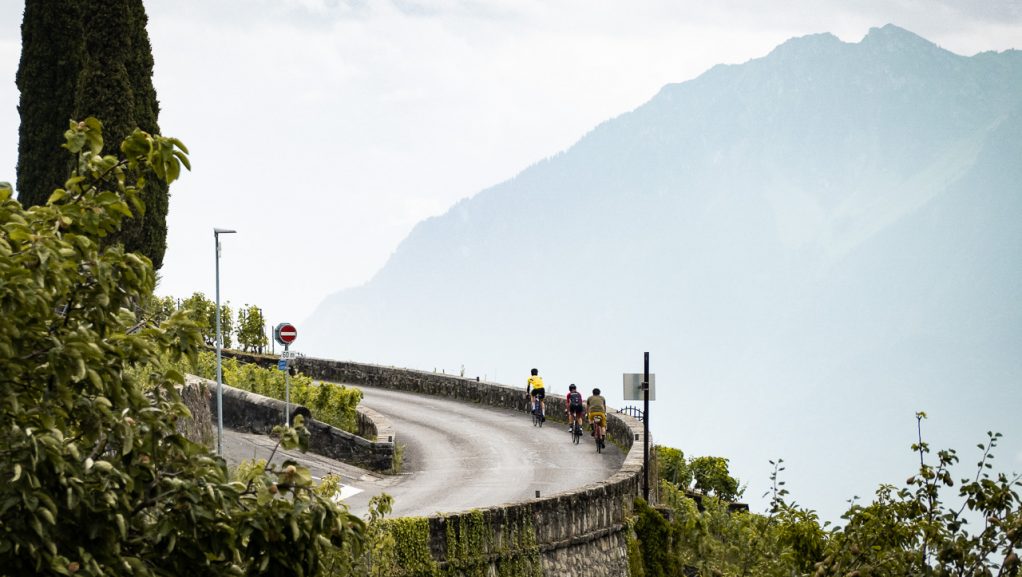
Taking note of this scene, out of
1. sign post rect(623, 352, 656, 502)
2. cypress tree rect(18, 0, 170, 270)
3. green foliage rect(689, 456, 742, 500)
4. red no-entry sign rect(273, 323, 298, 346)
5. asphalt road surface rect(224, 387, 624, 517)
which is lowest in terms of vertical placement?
green foliage rect(689, 456, 742, 500)

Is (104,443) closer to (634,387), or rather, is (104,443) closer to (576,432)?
(634,387)

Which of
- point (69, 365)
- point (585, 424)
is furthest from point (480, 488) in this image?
point (69, 365)

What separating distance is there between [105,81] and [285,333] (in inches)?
323

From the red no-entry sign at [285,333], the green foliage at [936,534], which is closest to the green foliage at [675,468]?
the red no-entry sign at [285,333]

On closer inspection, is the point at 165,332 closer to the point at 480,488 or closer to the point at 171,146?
the point at 171,146

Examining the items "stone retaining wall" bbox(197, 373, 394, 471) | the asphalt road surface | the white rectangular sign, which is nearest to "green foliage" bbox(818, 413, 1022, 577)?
the asphalt road surface

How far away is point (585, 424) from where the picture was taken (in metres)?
29.1

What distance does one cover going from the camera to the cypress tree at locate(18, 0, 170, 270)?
2934 centimetres

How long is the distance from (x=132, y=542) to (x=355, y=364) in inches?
1242

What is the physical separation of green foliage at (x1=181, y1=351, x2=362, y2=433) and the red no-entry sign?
1416mm

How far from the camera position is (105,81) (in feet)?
96.5

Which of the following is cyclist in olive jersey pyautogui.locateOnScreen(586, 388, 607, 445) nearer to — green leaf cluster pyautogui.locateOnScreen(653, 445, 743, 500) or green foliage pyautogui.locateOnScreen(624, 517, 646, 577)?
green leaf cluster pyautogui.locateOnScreen(653, 445, 743, 500)

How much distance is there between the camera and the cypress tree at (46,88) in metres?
31.1

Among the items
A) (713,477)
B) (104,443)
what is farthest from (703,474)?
(104,443)
